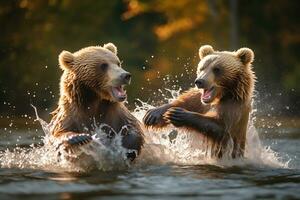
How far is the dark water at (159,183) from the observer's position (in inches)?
340

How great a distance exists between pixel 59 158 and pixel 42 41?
53.3 feet

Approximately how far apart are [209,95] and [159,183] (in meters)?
1.65

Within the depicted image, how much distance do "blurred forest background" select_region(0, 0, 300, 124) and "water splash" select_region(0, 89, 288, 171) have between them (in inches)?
365

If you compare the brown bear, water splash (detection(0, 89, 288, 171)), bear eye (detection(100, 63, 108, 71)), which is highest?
bear eye (detection(100, 63, 108, 71))

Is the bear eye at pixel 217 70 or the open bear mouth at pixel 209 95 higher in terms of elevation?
the bear eye at pixel 217 70

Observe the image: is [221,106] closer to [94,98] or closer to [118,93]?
[118,93]

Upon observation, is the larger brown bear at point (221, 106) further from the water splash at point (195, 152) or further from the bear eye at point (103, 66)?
the bear eye at point (103, 66)

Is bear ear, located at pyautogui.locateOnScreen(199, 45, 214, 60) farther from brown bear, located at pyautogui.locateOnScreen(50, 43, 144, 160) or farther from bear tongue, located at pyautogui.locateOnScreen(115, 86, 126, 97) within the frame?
bear tongue, located at pyautogui.locateOnScreen(115, 86, 126, 97)

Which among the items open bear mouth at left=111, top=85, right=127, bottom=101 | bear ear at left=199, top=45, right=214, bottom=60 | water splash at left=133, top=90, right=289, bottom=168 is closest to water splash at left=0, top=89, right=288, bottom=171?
water splash at left=133, top=90, right=289, bottom=168

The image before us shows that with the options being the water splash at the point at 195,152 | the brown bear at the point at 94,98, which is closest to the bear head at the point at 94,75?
the brown bear at the point at 94,98

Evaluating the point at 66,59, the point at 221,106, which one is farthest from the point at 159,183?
the point at 66,59

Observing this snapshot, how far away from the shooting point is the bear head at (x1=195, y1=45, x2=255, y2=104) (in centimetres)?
1064

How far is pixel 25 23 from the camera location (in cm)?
2598

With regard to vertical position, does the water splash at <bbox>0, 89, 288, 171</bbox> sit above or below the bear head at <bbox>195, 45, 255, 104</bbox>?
below
